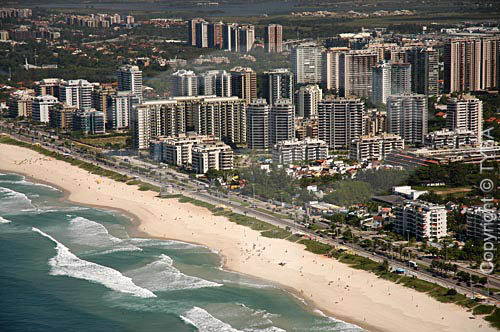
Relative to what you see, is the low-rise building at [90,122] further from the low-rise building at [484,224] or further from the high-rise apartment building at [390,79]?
the low-rise building at [484,224]

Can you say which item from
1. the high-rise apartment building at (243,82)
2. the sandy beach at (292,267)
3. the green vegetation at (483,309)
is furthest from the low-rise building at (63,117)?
the green vegetation at (483,309)

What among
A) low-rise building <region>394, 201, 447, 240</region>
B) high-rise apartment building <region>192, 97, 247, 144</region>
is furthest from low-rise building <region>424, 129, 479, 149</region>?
low-rise building <region>394, 201, 447, 240</region>

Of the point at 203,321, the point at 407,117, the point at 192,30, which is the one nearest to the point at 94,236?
the point at 203,321

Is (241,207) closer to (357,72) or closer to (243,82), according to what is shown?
(243,82)

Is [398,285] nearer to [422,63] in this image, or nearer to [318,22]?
[422,63]

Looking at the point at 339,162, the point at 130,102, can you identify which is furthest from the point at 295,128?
the point at 130,102

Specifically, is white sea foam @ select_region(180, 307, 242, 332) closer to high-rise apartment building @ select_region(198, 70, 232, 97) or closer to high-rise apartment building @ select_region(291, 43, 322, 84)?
high-rise apartment building @ select_region(198, 70, 232, 97)
